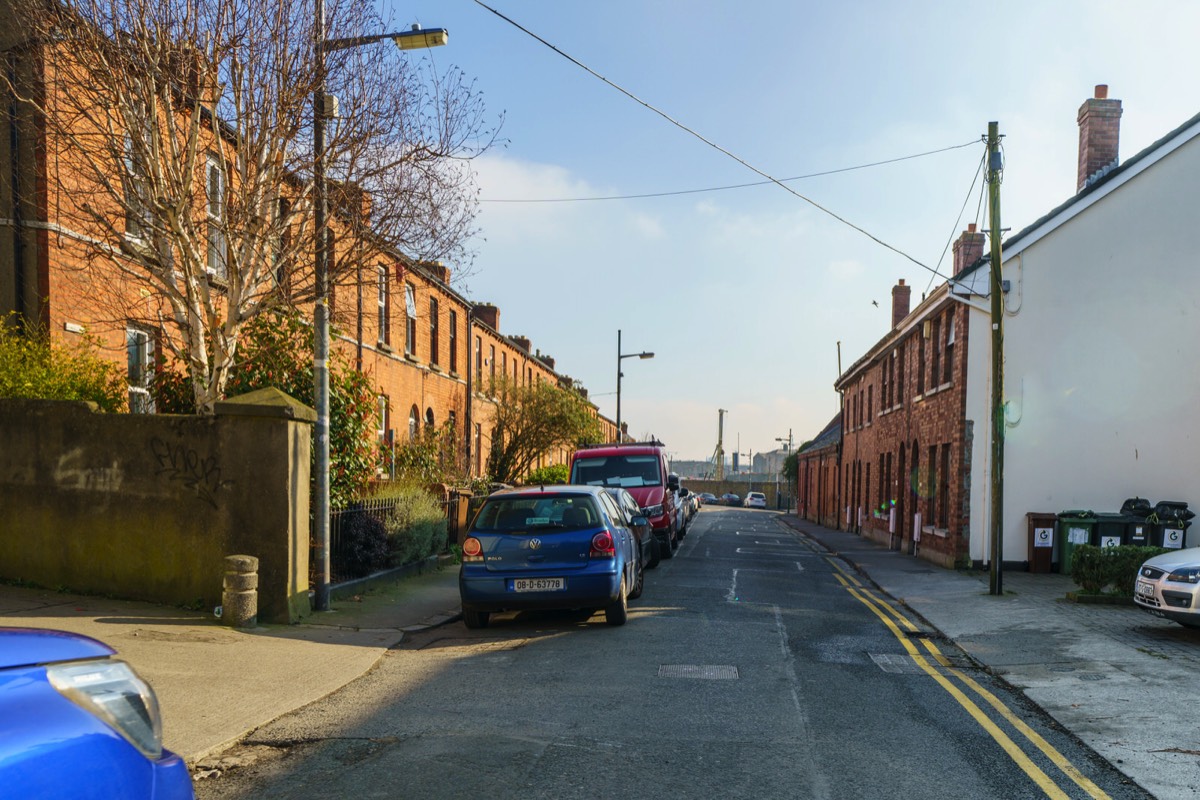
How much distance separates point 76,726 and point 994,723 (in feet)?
20.4

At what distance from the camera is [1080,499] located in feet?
62.6

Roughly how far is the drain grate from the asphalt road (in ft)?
0.08

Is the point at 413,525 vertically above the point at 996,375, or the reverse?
the point at 996,375

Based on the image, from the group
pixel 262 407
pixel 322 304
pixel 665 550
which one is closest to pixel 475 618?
pixel 262 407

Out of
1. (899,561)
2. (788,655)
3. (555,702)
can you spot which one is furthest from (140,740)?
(899,561)

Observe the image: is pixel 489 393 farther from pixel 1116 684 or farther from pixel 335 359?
pixel 1116 684

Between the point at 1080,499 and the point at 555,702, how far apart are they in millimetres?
15548

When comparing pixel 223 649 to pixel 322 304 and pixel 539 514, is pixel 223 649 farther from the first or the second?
pixel 322 304

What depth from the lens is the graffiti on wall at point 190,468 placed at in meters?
10.5

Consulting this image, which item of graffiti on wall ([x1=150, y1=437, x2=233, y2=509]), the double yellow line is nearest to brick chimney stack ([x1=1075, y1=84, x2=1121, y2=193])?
the double yellow line

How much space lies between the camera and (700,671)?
8.29 metres

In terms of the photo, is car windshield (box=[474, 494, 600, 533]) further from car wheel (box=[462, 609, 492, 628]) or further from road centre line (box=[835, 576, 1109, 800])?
road centre line (box=[835, 576, 1109, 800])

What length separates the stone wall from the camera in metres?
10.4

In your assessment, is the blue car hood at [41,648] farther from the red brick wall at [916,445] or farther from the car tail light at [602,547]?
the red brick wall at [916,445]
